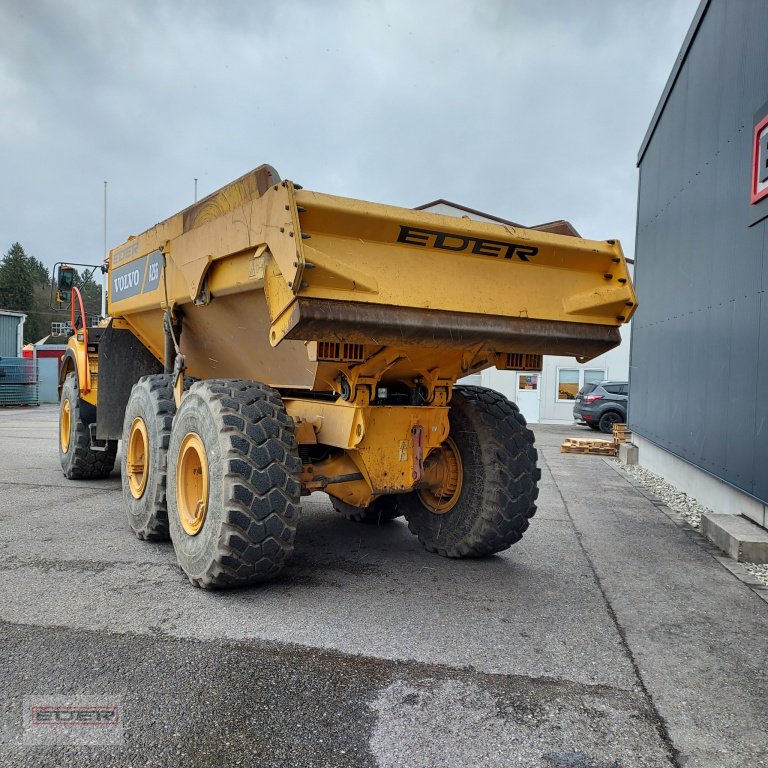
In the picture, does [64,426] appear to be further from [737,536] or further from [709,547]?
[737,536]

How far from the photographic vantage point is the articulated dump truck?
381cm

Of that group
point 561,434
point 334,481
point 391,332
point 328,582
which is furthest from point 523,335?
point 561,434

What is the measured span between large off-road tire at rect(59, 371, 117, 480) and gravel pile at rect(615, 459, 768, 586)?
261 inches

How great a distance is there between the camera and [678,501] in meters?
8.35

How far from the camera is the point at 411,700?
2879mm

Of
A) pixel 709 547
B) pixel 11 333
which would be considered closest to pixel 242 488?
pixel 709 547

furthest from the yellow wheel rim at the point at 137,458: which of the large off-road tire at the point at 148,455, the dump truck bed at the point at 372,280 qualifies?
the dump truck bed at the point at 372,280

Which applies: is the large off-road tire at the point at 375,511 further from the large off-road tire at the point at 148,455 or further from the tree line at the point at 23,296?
the tree line at the point at 23,296

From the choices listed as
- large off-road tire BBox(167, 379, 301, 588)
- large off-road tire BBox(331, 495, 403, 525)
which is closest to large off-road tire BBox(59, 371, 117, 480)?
large off-road tire BBox(331, 495, 403, 525)

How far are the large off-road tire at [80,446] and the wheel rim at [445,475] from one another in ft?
14.8

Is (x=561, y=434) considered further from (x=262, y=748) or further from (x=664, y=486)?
(x=262, y=748)

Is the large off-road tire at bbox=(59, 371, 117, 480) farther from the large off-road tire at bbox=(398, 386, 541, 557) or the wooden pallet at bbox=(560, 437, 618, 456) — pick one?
the wooden pallet at bbox=(560, 437, 618, 456)

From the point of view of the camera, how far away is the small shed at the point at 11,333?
28.9 m

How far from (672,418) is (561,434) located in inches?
403
